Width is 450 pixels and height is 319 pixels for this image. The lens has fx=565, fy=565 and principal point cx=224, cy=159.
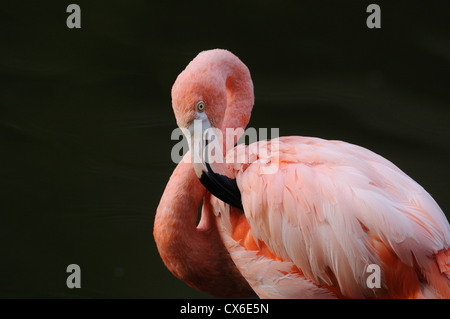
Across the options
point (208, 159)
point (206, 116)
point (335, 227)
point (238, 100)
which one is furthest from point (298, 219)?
point (238, 100)

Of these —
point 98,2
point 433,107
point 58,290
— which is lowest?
point 58,290

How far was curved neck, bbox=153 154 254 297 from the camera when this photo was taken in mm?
2346

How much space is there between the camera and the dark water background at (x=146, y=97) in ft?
11.7

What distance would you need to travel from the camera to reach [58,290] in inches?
131

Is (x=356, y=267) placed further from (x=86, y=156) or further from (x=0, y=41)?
(x=0, y=41)

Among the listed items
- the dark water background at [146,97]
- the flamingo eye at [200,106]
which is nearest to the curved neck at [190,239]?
the flamingo eye at [200,106]

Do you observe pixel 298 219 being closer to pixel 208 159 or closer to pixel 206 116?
pixel 208 159

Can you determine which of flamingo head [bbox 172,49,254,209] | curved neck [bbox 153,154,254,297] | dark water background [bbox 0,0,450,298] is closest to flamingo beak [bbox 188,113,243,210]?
flamingo head [bbox 172,49,254,209]

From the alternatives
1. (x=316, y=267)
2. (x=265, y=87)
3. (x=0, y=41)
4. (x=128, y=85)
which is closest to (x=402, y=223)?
(x=316, y=267)

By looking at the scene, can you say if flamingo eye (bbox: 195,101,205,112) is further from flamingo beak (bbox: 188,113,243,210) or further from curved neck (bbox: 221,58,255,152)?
curved neck (bbox: 221,58,255,152)

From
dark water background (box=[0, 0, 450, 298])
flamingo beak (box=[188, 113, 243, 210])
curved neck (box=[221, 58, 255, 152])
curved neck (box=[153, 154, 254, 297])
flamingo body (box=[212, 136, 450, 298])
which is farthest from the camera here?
dark water background (box=[0, 0, 450, 298])

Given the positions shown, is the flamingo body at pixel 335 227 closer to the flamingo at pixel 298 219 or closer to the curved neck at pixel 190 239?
the flamingo at pixel 298 219

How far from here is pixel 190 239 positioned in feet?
7.78

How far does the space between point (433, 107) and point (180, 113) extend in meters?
2.29
